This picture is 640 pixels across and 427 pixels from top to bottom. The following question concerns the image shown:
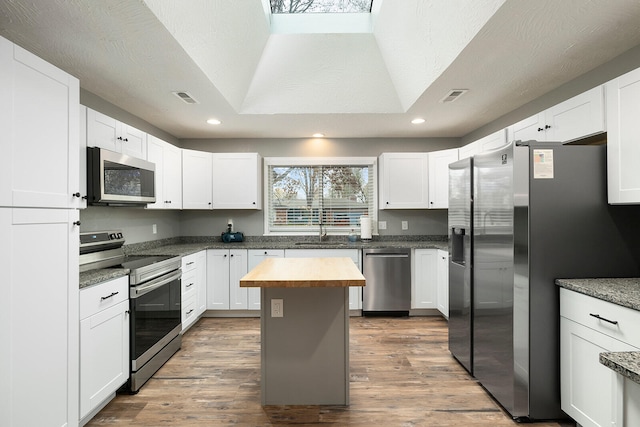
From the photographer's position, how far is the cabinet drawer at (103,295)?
1.94 metres

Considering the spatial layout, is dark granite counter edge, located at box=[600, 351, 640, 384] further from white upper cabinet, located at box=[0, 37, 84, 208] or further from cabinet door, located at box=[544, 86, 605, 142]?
white upper cabinet, located at box=[0, 37, 84, 208]

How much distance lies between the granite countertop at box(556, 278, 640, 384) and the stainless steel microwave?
2845 mm

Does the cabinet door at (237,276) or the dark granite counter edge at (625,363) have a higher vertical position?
the dark granite counter edge at (625,363)

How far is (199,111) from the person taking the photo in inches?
134

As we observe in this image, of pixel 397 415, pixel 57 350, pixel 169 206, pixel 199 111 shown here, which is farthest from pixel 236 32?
pixel 397 415

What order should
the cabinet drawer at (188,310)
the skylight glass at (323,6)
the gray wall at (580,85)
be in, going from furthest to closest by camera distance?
the cabinet drawer at (188,310) < the skylight glass at (323,6) < the gray wall at (580,85)

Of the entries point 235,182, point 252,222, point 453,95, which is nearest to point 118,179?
point 235,182

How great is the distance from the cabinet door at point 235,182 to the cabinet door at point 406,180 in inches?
69.3

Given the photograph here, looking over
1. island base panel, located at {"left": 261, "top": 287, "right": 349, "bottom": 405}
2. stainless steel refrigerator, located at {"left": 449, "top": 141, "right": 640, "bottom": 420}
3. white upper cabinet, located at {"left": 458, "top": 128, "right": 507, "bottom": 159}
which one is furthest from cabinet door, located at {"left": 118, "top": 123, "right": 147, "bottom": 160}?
white upper cabinet, located at {"left": 458, "top": 128, "right": 507, "bottom": 159}

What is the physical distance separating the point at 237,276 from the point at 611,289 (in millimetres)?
3482

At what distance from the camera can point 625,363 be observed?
0.89 m

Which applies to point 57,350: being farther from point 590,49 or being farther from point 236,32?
point 590,49

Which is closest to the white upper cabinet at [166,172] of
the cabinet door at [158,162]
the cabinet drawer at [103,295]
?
the cabinet door at [158,162]

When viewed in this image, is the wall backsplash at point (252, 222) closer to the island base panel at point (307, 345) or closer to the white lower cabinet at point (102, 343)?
the white lower cabinet at point (102, 343)
